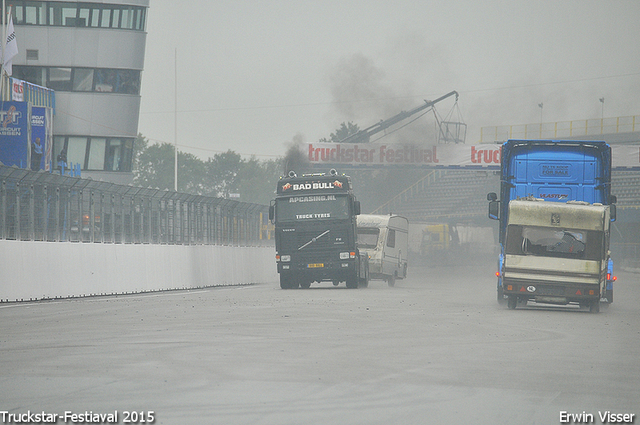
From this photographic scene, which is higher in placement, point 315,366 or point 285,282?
point 315,366

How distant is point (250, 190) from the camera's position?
456 feet

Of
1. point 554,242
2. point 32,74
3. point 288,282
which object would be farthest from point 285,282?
point 32,74

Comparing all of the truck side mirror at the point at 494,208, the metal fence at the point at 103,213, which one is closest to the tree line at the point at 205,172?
the metal fence at the point at 103,213

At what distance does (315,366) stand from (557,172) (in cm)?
1385

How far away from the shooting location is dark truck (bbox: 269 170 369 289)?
98.0 feet

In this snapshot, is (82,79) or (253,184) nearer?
(82,79)

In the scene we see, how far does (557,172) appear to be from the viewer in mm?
21969

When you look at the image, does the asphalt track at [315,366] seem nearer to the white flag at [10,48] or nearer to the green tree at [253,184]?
the white flag at [10,48]

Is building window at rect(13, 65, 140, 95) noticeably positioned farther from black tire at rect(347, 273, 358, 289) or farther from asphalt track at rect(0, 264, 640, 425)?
asphalt track at rect(0, 264, 640, 425)

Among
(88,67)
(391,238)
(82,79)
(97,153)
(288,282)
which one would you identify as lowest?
(288,282)

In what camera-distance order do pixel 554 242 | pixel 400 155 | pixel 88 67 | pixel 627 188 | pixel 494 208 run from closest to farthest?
pixel 554 242 < pixel 494 208 < pixel 88 67 < pixel 400 155 < pixel 627 188

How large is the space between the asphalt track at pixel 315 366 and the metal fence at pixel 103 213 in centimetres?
365

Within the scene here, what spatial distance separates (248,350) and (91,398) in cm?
373

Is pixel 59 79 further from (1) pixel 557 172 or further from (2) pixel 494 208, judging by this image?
(1) pixel 557 172
